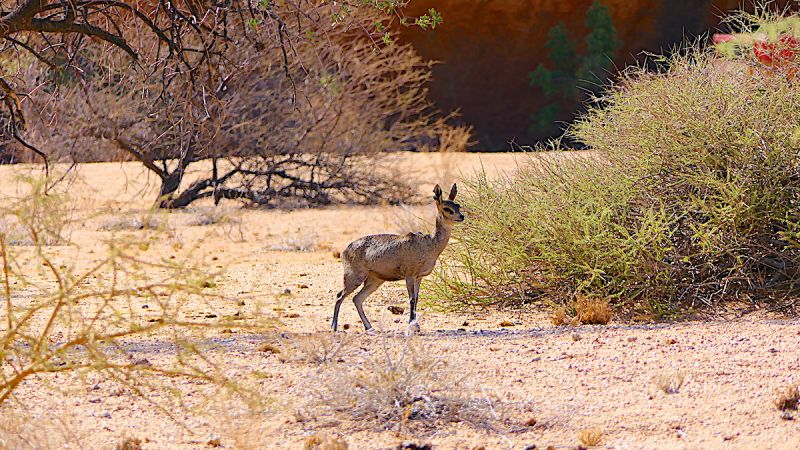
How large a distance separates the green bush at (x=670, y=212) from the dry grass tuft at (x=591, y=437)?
272 cm

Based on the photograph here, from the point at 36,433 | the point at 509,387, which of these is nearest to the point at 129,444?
the point at 36,433

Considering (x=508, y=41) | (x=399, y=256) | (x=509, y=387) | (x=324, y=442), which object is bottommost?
(x=509, y=387)

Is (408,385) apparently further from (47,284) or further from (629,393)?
(47,284)

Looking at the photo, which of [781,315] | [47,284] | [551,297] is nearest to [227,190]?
[47,284]

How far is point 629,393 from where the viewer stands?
541 centimetres

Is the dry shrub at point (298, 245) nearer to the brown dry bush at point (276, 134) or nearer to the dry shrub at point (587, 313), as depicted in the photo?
the brown dry bush at point (276, 134)

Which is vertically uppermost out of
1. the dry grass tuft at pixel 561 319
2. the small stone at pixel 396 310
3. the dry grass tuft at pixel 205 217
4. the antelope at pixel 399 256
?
the antelope at pixel 399 256

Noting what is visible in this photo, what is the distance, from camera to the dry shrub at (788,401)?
509 centimetres

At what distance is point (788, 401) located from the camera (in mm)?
5090

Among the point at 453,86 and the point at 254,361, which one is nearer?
the point at 254,361

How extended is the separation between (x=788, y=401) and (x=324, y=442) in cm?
210

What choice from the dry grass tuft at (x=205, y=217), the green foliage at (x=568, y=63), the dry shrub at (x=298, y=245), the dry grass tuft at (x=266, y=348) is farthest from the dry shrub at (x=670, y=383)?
A: the green foliage at (x=568, y=63)

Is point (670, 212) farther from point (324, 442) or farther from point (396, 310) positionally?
point (324, 442)

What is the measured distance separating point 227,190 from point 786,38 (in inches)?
365
